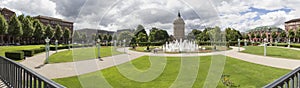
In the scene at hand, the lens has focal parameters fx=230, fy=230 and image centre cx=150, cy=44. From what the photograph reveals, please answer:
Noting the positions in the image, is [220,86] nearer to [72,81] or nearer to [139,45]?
[72,81]

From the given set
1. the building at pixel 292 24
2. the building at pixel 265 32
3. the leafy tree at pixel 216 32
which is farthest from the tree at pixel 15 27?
the building at pixel 292 24

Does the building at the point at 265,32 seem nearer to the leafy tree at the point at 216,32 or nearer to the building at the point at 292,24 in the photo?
the building at the point at 292,24

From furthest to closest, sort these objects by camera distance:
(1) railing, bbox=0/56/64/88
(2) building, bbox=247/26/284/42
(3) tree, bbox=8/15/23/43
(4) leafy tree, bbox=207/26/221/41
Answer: (2) building, bbox=247/26/284/42 → (3) tree, bbox=8/15/23/43 → (4) leafy tree, bbox=207/26/221/41 → (1) railing, bbox=0/56/64/88

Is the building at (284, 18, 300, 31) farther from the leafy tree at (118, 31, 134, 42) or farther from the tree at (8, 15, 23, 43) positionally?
the tree at (8, 15, 23, 43)

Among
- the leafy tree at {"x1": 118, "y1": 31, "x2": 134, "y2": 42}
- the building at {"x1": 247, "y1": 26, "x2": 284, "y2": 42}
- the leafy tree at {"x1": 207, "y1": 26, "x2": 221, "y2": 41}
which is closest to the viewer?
the leafy tree at {"x1": 207, "y1": 26, "x2": 221, "y2": 41}

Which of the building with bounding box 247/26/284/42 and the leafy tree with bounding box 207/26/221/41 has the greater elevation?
the building with bounding box 247/26/284/42

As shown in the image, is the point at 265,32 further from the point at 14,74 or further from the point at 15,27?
the point at 14,74

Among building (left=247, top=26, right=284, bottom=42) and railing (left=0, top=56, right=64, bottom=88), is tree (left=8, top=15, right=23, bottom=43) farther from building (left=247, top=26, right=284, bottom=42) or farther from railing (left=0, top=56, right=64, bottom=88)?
building (left=247, top=26, right=284, bottom=42)

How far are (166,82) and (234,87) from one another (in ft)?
9.18

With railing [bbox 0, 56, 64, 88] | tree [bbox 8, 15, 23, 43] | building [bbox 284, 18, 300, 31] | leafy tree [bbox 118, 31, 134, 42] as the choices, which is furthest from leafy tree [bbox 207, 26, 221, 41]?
building [bbox 284, 18, 300, 31]

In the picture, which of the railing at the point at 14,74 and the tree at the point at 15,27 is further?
the tree at the point at 15,27

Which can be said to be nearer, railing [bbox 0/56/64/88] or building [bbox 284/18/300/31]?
railing [bbox 0/56/64/88]

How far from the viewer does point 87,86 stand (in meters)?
9.16

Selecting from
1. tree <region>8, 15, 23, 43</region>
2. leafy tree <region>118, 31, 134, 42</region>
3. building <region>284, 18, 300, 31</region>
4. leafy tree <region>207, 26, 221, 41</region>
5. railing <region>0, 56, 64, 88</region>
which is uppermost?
building <region>284, 18, 300, 31</region>
